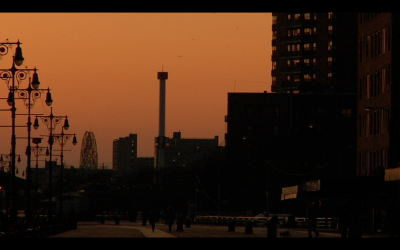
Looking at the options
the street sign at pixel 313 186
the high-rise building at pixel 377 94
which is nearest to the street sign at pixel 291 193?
the street sign at pixel 313 186

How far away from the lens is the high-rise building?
354 ft

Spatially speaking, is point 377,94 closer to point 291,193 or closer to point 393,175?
point 291,193

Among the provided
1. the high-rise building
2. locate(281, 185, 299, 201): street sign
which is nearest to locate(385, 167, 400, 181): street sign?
locate(281, 185, 299, 201): street sign

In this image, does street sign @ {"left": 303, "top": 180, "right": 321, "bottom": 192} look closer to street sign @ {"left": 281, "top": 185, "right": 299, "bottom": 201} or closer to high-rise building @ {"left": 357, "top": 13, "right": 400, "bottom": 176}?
street sign @ {"left": 281, "top": 185, "right": 299, "bottom": 201}

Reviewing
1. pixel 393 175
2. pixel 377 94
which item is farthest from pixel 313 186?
pixel 377 94

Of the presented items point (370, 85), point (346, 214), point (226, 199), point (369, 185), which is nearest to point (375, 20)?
point (370, 85)

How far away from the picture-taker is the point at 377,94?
115 meters

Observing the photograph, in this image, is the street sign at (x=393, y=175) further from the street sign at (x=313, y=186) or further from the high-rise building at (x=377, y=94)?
the high-rise building at (x=377, y=94)

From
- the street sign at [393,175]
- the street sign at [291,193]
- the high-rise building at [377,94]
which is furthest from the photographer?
the high-rise building at [377,94]

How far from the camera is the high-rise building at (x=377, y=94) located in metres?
108

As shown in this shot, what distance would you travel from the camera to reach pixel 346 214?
63062 mm

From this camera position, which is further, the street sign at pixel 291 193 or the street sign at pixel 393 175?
the street sign at pixel 291 193

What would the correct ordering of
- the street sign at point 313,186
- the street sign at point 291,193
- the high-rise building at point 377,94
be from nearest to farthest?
the street sign at point 313,186 < the street sign at point 291,193 < the high-rise building at point 377,94
